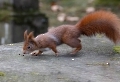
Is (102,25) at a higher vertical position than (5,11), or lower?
higher

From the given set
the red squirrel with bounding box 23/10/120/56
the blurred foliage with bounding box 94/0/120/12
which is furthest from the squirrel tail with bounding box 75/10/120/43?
the blurred foliage with bounding box 94/0/120/12

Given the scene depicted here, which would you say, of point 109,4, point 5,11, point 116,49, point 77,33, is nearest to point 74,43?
point 77,33

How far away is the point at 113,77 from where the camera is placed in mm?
3244

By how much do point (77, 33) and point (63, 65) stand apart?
→ 0.48 m

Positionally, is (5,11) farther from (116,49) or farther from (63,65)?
(63,65)

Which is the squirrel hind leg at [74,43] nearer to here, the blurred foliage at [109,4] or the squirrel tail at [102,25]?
the squirrel tail at [102,25]

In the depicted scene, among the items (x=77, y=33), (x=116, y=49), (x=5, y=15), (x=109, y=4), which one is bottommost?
(x=109, y=4)

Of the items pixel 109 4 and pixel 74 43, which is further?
pixel 109 4

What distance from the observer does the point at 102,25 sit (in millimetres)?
3938

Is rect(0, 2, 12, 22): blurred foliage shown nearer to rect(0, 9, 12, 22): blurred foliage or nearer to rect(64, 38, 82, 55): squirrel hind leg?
rect(0, 9, 12, 22): blurred foliage

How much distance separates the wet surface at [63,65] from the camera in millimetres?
3211

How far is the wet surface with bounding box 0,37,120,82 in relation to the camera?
3.21 meters

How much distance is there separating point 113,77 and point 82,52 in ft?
2.50

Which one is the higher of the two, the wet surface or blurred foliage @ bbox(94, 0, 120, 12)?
the wet surface
